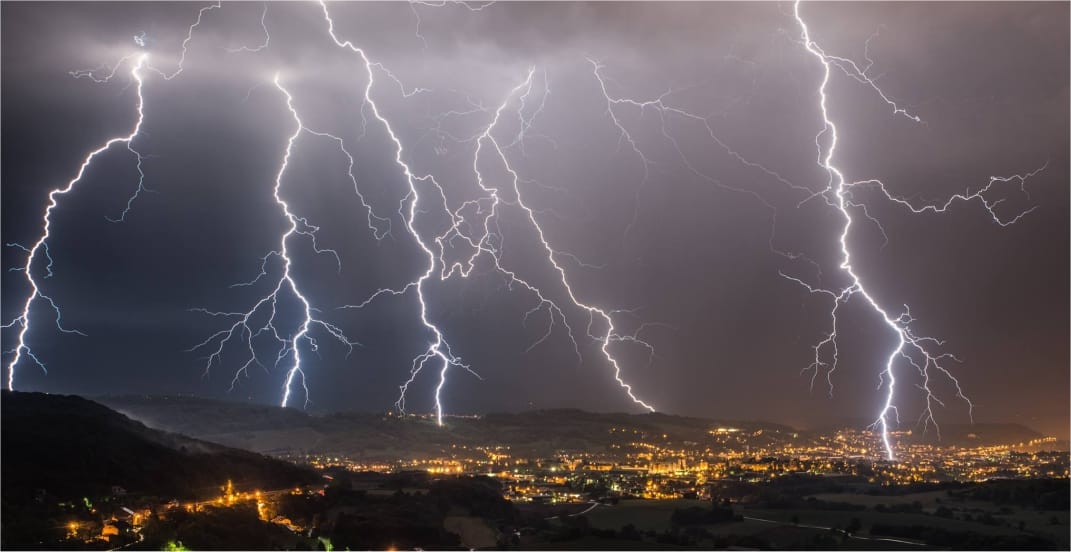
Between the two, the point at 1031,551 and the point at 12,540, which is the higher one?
the point at 1031,551

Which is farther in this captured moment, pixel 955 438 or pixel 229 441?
pixel 955 438

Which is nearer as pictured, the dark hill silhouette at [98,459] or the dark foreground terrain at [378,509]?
the dark foreground terrain at [378,509]

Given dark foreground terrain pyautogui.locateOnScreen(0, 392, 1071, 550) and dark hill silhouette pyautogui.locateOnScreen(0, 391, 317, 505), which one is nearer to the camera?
dark foreground terrain pyautogui.locateOnScreen(0, 392, 1071, 550)

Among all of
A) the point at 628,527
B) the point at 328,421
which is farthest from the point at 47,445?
the point at 328,421

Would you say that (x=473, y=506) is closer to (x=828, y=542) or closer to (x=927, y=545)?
(x=828, y=542)

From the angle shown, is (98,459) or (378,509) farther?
(98,459)

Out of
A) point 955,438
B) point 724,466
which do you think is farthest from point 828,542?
point 955,438

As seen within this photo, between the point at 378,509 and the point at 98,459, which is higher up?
the point at 98,459

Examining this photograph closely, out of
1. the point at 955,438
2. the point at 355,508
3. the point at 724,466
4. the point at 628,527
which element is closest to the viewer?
the point at 628,527

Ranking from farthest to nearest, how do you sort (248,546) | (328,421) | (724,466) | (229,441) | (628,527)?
1. (328,421)
2. (229,441)
3. (724,466)
4. (628,527)
5. (248,546)
